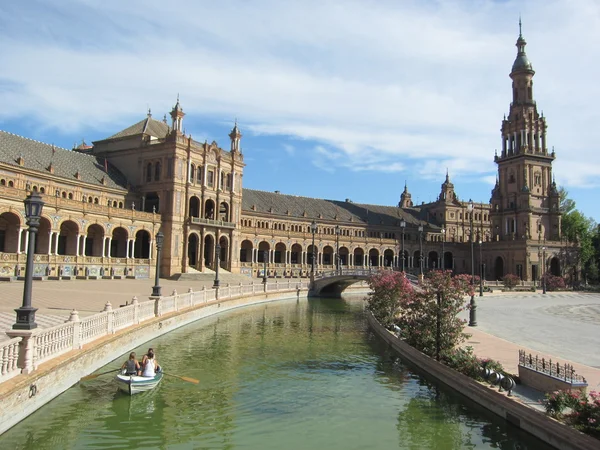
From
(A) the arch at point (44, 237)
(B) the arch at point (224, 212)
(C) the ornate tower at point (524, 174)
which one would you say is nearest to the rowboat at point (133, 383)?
(A) the arch at point (44, 237)

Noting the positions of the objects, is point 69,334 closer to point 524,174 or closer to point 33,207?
point 33,207

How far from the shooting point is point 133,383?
50.6 ft

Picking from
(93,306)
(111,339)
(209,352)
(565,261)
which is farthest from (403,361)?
(565,261)

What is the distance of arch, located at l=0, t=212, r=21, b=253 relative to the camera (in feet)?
148

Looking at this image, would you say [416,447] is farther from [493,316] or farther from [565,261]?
[565,261]

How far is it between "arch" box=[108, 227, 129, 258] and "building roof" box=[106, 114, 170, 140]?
1460cm

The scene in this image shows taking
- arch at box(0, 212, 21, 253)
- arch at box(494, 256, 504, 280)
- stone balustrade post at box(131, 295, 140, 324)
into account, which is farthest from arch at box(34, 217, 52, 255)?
arch at box(494, 256, 504, 280)

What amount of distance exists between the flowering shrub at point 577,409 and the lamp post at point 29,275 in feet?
40.7

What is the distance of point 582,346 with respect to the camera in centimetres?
2197

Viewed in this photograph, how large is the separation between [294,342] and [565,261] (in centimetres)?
8186

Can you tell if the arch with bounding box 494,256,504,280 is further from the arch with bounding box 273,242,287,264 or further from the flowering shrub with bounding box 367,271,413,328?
the flowering shrub with bounding box 367,271,413,328

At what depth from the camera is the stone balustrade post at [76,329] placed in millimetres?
15727

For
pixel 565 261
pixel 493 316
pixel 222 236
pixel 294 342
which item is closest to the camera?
pixel 294 342

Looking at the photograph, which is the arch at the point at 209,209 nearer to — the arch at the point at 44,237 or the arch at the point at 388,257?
the arch at the point at 44,237
